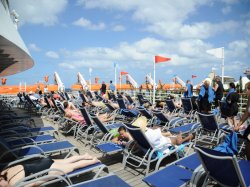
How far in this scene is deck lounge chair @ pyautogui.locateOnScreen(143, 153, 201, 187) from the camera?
8.41ft

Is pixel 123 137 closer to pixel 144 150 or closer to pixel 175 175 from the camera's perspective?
pixel 144 150

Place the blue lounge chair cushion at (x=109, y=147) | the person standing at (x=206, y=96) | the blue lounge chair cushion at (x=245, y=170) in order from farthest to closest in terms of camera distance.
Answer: the person standing at (x=206, y=96), the blue lounge chair cushion at (x=109, y=147), the blue lounge chair cushion at (x=245, y=170)

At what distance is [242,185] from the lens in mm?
2170

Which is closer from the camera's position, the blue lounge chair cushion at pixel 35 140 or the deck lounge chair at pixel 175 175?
the deck lounge chair at pixel 175 175

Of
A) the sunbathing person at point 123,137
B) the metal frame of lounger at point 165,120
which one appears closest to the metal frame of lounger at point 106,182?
the sunbathing person at point 123,137

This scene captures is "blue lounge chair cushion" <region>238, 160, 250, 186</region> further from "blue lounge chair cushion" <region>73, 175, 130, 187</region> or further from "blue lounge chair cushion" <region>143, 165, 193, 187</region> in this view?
"blue lounge chair cushion" <region>73, 175, 130, 187</region>

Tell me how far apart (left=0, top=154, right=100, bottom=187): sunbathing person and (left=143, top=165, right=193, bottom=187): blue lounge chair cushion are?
897mm

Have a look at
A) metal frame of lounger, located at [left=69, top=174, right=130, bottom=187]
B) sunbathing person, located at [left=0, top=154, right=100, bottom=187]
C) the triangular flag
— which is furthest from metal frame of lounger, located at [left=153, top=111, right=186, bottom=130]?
the triangular flag

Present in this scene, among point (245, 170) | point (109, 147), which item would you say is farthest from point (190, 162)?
point (109, 147)

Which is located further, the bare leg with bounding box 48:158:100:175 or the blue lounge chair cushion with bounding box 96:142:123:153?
the blue lounge chair cushion with bounding box 96:142:123:153

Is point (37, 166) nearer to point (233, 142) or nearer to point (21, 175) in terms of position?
point (21, 175)

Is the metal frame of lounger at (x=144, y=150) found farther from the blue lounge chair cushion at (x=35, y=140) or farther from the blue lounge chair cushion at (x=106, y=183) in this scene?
the blue lounge chair cushion at (x=35, y=140)

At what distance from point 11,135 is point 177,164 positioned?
351 centimetres

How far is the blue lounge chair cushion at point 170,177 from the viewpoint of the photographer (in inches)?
101
